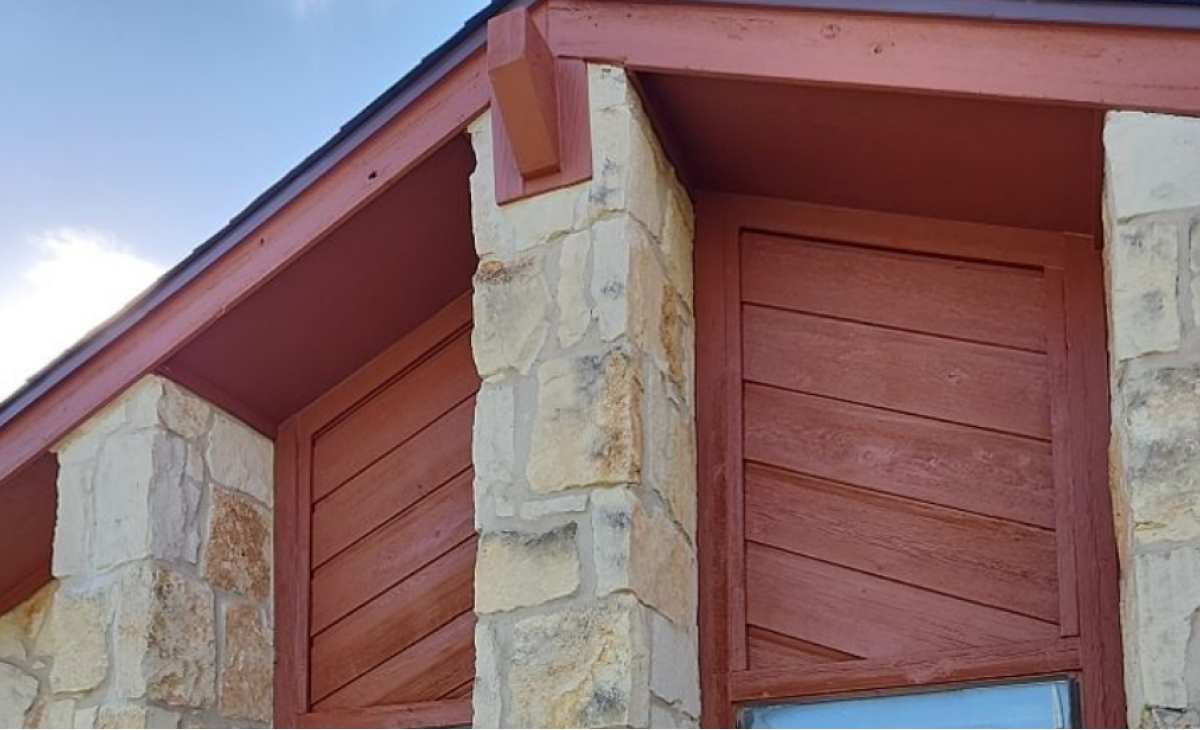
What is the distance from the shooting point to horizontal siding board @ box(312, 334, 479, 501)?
191 inches

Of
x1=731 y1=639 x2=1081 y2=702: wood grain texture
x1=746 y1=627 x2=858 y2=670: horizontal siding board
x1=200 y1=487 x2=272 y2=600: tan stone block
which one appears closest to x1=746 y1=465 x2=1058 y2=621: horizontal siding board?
x1=731 y1=639 x2=1081 y2=702: wood grain texture

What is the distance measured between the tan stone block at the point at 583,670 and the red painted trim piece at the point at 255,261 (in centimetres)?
132

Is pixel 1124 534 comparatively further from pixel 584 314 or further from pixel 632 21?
pixel 632 21

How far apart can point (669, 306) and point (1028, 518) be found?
106 centimetres

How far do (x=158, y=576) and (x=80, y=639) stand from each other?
0.27m

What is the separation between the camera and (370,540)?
486 cm

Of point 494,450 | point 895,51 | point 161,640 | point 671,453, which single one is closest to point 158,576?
point 161,640

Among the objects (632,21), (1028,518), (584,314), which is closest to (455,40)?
(632,21)

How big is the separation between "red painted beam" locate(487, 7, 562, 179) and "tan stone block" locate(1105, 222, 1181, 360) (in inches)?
54.7

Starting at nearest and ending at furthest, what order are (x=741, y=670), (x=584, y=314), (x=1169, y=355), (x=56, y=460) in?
(x=1169, y=355) < (x=584, y=314) < (x=741, y=670) < (x=56, y=460)

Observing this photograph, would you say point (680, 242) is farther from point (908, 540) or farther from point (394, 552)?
point (394, 552)

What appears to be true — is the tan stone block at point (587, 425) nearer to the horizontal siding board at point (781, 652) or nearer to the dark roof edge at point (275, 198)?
the horizontal siding board at point (781, 652)

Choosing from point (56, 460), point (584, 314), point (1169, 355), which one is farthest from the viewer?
point (56, 460)

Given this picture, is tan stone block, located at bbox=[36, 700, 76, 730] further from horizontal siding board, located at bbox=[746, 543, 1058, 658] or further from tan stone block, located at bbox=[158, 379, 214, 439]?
horizontal siding board, located at bbox=[746, 543, 1058, 658]
